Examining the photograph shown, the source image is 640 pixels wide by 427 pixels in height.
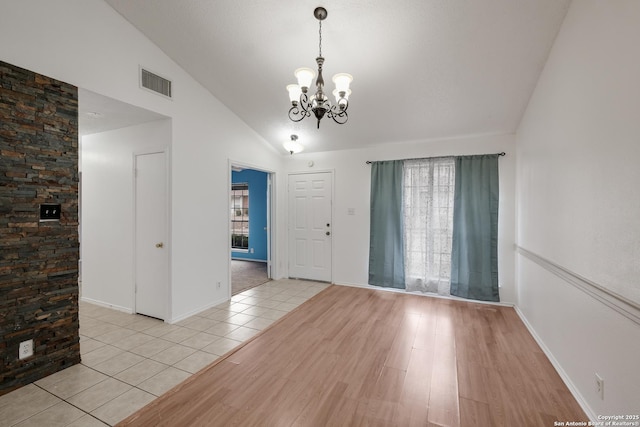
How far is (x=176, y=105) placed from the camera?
3.44 m

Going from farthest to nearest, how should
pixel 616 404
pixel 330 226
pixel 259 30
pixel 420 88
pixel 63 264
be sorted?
pixel 330 226
pixel 420 88
pixel 259 30
pixel 63 264
pixel 616 404

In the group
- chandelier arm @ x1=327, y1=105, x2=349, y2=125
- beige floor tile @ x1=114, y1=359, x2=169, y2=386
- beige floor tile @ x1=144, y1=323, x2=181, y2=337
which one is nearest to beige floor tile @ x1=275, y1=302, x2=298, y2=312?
beige floor tile @ x1=144, y1=323, x2=181, y2=337

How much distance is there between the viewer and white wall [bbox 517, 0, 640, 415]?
59.7 inches

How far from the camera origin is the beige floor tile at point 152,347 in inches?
108

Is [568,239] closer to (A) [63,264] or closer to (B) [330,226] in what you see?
(B) [330,226]

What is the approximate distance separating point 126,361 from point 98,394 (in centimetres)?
46

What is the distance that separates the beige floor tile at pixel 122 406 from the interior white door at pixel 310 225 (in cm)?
355

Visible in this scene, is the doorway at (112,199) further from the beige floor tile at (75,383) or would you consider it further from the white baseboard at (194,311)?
the beige floor tile at (75,383)

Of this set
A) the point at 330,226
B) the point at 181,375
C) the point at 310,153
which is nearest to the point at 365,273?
the point at 330,226

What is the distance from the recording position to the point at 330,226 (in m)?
5.31

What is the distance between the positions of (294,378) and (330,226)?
10.5 feet

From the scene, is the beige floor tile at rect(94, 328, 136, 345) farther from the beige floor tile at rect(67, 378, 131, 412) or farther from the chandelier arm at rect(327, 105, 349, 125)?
the chandelier arm at rect(327, 105, 349, 125)

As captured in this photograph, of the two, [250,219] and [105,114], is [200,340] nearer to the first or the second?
[105,114]

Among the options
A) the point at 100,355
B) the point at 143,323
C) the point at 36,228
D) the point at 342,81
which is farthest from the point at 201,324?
the point at 342,81
